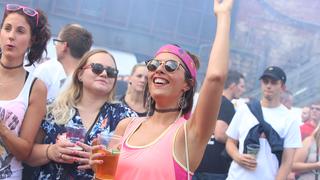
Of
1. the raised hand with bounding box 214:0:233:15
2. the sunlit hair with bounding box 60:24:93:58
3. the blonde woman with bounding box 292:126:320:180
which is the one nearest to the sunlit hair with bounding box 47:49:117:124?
the sunlit hair with bounding box 60:24:93:58

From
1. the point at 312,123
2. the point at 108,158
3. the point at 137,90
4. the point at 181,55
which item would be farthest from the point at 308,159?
the point at 108,158

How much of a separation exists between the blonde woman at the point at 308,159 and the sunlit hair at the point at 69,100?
1.94 metres

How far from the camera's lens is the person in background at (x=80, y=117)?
231cm

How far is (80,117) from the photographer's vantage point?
2.49 meters

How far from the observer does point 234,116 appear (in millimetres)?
3754

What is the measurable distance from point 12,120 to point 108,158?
0.60 m

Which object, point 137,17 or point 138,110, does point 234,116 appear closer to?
point 138,110

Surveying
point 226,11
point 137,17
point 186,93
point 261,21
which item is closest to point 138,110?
Answer: point 186,93

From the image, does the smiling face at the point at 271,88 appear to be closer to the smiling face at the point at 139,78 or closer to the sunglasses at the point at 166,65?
the smiling face at the point at 139,78

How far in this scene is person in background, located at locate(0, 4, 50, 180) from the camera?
2.22 meters

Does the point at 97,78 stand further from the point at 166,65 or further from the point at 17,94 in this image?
the point at 166,65

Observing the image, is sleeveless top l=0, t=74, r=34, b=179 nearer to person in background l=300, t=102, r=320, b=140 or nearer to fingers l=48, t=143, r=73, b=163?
fingers l=48, t=143, r=73, b=163

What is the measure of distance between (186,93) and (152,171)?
1.23 feet

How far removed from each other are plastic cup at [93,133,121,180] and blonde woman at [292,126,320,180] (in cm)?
244
